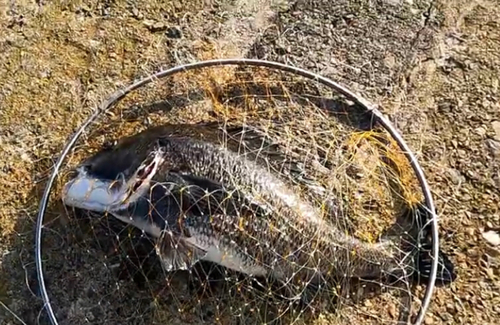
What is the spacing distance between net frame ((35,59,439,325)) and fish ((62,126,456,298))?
0.05m

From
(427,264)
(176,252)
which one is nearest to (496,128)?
(427,264)

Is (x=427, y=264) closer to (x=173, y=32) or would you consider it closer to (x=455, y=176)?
(x=455, y=176)

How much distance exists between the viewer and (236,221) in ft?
6.61

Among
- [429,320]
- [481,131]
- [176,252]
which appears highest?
[481,131]

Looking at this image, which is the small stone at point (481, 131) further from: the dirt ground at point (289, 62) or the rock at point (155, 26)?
the rock at point (155, 26)

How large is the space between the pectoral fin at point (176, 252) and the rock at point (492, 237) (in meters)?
0.82

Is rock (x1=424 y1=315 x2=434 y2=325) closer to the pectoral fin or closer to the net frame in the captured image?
the net frame

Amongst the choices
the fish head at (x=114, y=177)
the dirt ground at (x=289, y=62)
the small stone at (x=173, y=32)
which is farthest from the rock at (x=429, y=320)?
the small stone at (x=173, y=32)

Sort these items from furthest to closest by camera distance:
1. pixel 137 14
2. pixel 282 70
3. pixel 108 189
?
pixel 137 14, pixel 282 70, pixel 108 189

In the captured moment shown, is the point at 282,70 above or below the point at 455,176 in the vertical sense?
above

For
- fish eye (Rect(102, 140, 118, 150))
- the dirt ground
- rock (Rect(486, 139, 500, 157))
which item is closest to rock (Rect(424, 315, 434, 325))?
the dirt ground

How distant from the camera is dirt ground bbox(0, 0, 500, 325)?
229cm

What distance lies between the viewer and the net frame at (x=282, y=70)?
209cm

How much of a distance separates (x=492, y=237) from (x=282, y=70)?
2.58ft
